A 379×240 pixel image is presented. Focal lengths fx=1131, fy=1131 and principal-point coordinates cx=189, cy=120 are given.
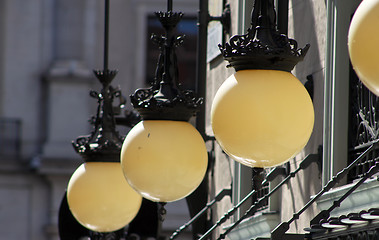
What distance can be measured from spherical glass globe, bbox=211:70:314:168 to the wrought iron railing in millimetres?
24771

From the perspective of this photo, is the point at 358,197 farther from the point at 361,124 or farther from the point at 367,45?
the point at 367,45

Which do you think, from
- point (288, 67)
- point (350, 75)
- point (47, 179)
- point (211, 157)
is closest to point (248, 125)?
point (288, 67)

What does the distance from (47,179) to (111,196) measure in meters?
21.1

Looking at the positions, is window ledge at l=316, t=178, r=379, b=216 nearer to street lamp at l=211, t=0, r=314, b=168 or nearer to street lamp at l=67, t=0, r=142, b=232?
street lamp at l=67, t=0, r=142, b=232

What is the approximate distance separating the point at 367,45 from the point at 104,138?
4.93 meters

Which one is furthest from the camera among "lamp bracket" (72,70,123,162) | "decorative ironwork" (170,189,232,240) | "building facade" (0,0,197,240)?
"building facade" (0,0,197,240)

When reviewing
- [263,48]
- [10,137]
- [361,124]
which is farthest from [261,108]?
[10,137]

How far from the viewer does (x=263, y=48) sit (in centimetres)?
417

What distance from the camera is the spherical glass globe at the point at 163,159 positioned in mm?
5270

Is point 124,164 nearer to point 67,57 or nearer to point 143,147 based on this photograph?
point 143,147

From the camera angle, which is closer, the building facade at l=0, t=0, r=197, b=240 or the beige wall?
the beige wall

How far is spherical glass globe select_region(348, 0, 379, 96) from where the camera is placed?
3.13m

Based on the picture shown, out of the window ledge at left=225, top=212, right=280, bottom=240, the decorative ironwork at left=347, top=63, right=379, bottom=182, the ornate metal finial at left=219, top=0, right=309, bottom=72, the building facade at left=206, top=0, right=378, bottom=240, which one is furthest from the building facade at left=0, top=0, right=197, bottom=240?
the ornate metal finial at left=219, top=0, right=309, bottom=72

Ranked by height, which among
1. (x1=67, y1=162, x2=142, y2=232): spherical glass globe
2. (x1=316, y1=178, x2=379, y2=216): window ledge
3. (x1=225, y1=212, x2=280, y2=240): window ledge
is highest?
(x1=316, y1=178, x2=379, y2=216): window ledge
